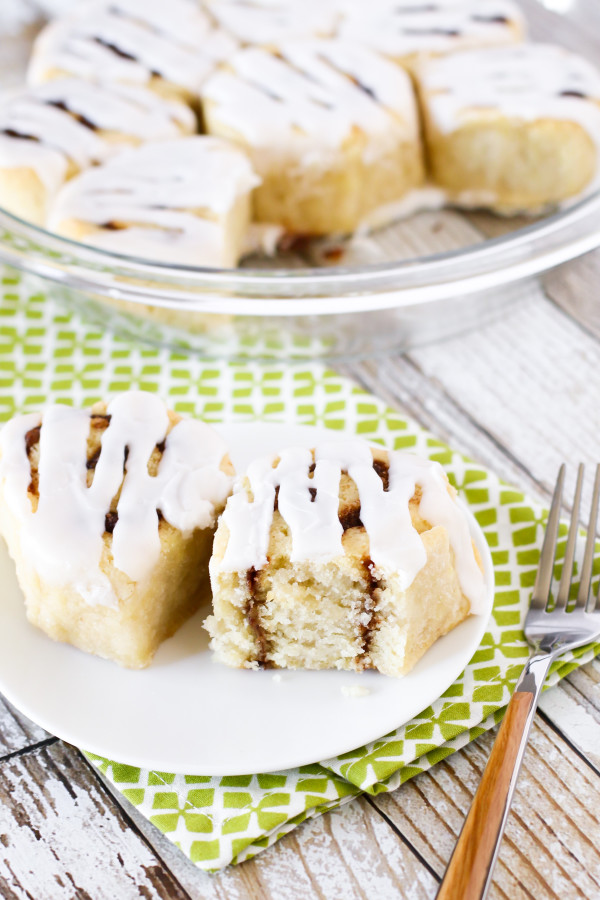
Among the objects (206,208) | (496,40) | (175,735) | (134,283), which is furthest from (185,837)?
(496,40)

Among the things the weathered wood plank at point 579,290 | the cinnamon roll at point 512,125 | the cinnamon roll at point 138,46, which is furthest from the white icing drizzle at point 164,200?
the weathered wood plank at point 579,290

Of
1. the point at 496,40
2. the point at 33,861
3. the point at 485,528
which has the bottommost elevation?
the point at 33,861

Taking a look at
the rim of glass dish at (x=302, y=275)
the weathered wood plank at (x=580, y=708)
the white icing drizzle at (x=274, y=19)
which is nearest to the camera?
the weathered wood plank at (x=580, y=708)

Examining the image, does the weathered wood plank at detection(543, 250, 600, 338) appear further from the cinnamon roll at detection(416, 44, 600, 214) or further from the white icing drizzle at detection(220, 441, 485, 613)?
the white icing drizzle at detection(220, 441, 485, 613)

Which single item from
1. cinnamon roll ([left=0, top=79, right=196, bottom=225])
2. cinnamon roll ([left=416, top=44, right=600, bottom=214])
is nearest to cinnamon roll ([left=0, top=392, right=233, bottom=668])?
cinnamon roll ([left=0, top=79, right=196, bottom=225])

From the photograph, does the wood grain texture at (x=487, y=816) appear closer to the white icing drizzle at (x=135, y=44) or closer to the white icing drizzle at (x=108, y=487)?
the white icing drizzle at (x=108, y=487)

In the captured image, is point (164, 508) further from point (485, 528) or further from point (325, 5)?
point (325, 5)

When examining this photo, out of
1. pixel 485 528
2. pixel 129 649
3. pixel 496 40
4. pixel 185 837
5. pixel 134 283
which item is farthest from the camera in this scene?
pixel 496 40
